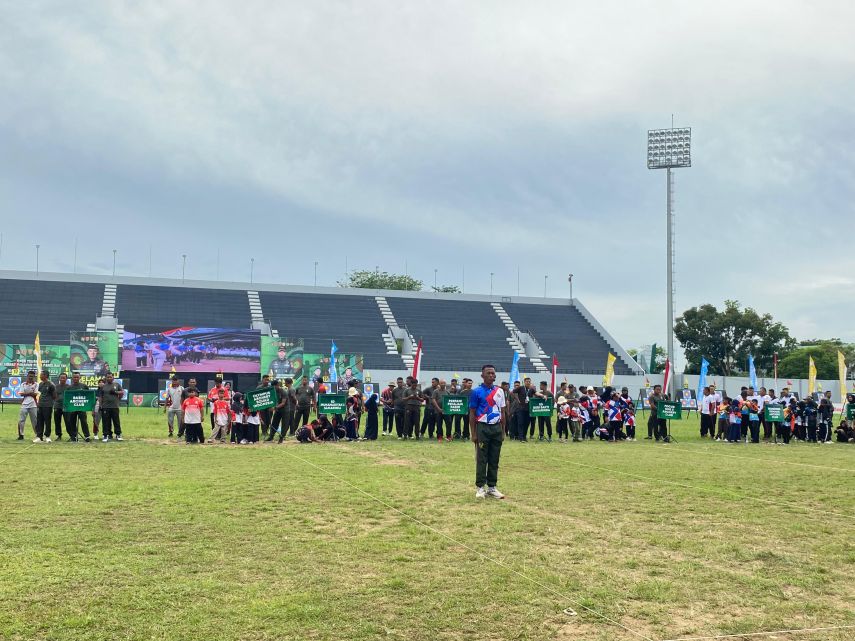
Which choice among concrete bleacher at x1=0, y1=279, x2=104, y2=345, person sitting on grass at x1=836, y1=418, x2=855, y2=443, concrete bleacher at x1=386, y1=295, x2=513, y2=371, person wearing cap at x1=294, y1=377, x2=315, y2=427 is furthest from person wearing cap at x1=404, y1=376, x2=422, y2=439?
concrete bleacher at x1=0, y1=279, x2=104, y2=345

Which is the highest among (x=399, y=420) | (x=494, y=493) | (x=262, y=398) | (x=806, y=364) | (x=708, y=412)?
(x=806, y=364)

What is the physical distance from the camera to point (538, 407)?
26953 millimetres

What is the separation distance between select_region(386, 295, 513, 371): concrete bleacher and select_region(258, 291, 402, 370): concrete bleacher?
2816mm

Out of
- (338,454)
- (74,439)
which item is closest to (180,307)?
(74,439)

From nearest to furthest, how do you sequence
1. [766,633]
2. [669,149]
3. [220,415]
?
[766,633] < [220,415] < [669,149]

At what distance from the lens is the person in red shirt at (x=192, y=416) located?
931 inches

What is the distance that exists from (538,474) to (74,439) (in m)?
14.0

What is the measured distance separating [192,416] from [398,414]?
6.68 m

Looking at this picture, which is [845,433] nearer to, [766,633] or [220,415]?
[220,415]

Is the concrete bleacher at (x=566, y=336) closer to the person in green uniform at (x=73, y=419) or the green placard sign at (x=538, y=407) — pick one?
the green placard sign at (x=538, y=407)

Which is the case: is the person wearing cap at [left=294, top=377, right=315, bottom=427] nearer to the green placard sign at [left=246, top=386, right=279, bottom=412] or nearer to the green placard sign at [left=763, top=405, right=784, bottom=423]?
the green placard sign at [left=246, top=386, right=279, bottom=412]

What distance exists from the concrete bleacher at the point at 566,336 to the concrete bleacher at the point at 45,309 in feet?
121

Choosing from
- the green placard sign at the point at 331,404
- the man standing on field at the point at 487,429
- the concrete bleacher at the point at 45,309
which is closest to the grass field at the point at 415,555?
the man standing on field at the point at 487,429

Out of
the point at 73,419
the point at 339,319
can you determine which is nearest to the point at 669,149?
the point at 339,319
